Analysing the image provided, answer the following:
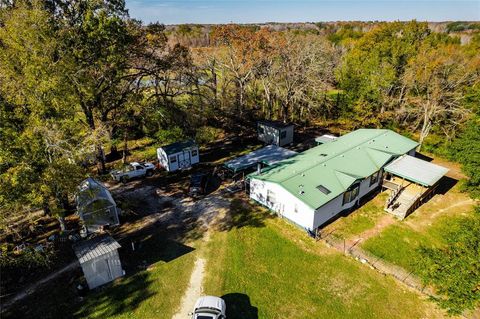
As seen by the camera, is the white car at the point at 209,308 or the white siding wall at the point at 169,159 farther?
the white siding wall at the point at 169,159

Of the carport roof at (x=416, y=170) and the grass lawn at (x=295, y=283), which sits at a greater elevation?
the carport roof at (x=416, y=170)

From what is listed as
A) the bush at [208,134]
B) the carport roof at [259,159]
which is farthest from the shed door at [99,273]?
the bush at [208,134]

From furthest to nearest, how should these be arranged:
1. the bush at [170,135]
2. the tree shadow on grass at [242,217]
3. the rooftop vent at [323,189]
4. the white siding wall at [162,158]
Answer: the bush at [170,135] < the white siding wall at [162,158] < the tree shadow on grass at [242,217] < the rooftop vent at [323,189]

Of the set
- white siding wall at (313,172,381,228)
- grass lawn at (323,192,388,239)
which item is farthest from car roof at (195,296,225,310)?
grass lawn at (323,192,388,239)

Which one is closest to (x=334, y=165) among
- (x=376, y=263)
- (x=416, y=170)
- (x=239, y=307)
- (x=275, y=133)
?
(x=416, y=170)

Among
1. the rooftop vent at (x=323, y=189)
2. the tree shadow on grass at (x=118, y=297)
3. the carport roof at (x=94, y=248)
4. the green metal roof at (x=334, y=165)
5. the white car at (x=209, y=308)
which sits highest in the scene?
the green metal roof at (x=334, y=165)

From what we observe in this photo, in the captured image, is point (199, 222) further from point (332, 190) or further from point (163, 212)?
point (332, 190)

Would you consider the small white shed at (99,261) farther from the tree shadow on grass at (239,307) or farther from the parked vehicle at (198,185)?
the parked vehicle at (198,185)
